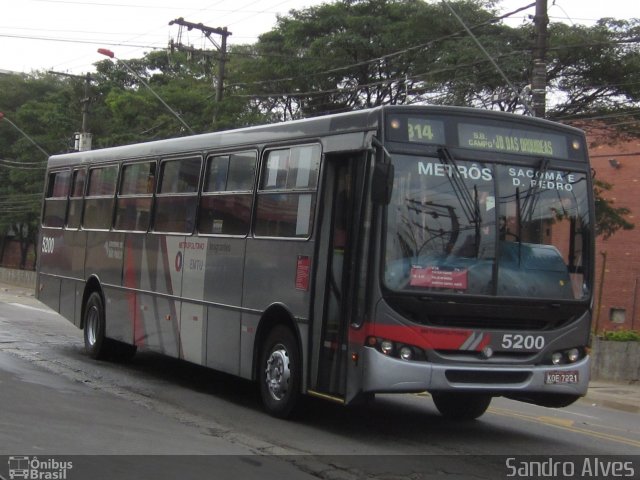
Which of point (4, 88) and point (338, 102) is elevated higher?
point (4, 88)

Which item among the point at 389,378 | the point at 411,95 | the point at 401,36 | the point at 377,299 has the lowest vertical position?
the point at 389,378

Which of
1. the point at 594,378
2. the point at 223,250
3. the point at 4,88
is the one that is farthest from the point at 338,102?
the point at 4,88

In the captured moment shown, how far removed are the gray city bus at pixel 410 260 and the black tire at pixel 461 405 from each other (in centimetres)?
2

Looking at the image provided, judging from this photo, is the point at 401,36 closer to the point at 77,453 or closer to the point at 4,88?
the point at 77,453

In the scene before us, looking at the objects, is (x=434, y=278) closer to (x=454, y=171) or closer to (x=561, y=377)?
(x=454, y=171)

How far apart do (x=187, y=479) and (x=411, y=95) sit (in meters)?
24.5

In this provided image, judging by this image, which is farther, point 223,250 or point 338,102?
point 338,102

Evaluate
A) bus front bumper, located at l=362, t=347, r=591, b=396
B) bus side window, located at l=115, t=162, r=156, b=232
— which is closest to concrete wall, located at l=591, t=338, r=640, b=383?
bus front bumper, located at l=362, t=347, r=591, b=396

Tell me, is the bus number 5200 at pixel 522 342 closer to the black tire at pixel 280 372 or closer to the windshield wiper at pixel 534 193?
the windshield wiper at pixel 534 193

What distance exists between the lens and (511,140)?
9570 millimetres

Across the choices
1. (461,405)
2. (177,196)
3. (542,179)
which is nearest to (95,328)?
(177,196)

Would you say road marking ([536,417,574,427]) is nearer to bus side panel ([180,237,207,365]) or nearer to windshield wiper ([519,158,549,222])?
windshield wiper ([519,158,549,222])

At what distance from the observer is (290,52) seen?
35.0 m

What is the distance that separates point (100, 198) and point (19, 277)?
36236mm
